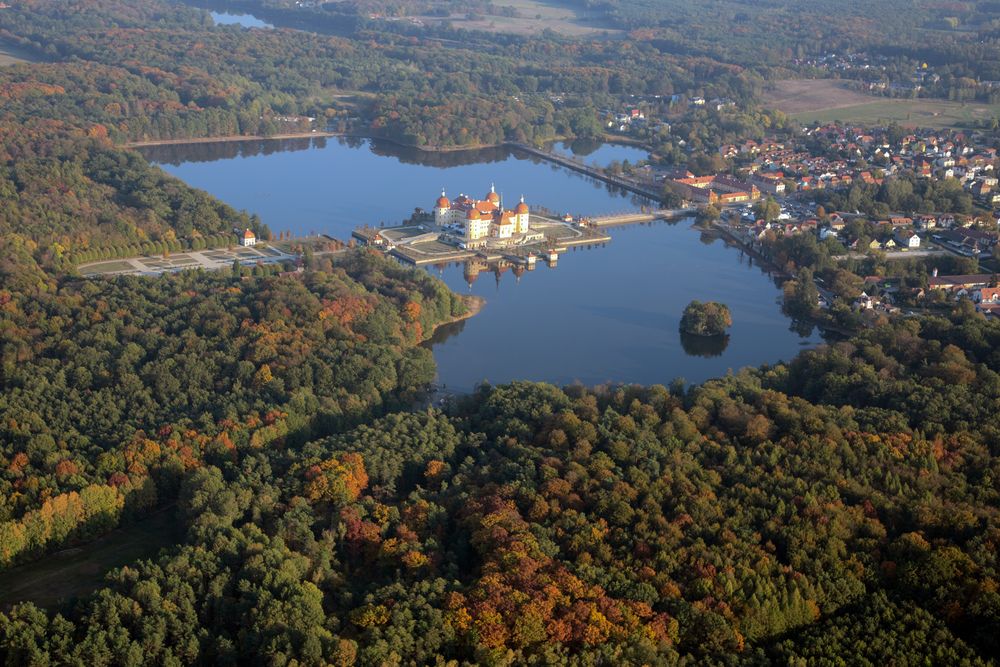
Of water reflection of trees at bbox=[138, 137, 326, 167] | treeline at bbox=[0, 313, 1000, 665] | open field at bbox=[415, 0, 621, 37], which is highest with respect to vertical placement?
open field at bbox=[415, 0, 621, 37]

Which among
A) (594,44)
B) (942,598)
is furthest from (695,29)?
(942,598)

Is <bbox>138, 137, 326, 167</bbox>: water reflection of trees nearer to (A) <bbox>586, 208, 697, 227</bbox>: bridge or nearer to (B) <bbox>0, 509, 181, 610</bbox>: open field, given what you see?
(A) <bbox>586, 208, 697, 227</bbox>: bridge

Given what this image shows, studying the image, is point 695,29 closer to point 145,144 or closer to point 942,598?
point 145,144

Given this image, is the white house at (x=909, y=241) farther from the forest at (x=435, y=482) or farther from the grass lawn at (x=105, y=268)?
the grass lawn at (x=105, y=268)

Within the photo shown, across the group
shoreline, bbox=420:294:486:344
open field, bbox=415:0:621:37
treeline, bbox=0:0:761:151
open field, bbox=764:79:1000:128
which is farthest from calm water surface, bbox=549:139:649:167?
open field, bbox=415:0:621:37

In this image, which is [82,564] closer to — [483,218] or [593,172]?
[483,218]
